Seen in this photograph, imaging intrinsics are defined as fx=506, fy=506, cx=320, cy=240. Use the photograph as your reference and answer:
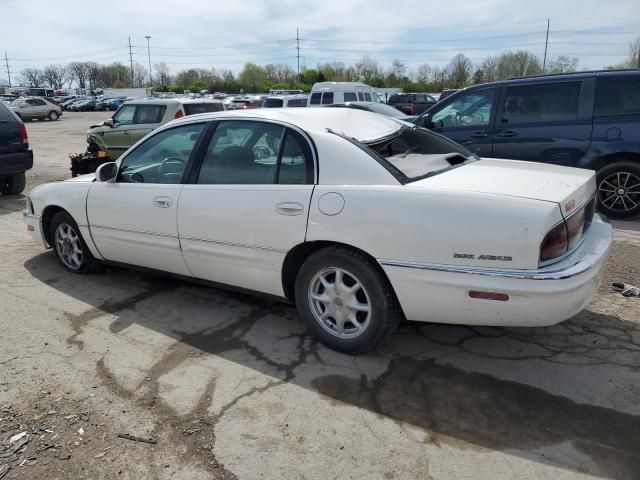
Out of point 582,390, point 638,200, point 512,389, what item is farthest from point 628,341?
point 638,200

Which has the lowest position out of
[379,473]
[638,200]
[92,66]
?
[379,473]

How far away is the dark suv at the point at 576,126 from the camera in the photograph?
21.2ft

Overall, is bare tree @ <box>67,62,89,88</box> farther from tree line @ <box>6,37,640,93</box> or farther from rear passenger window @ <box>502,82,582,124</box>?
rear passenger window @ <box>502,82,582,124</box>

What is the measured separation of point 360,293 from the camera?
324 cm

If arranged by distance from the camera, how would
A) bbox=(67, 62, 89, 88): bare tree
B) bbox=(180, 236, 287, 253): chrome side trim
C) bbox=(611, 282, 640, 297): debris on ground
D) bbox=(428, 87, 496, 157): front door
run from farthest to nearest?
bbox=(67, 62, 89, 88): bare tree, bbox=(428, 87, 496, 157): front door, bbox=(611, 282, 640, 297): debris on ground, bbox=(180, 236, 287, 253): chrome side trim

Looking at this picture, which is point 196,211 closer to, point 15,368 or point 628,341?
point 15,368

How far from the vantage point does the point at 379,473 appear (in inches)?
92.2

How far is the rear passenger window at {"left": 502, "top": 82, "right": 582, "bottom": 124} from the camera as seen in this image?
6707 mm

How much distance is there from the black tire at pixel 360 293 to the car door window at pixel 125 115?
10391 millimetres

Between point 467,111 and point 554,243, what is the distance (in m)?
5.28

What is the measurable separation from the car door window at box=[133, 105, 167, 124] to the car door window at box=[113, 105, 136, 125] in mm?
148

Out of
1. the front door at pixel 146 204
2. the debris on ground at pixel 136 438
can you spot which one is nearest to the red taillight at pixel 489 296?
the debris on ground at pixel 136 438

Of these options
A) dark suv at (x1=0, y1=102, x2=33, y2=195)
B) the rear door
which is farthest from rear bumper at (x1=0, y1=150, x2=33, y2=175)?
the rear door

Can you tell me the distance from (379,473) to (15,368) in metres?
2.50
